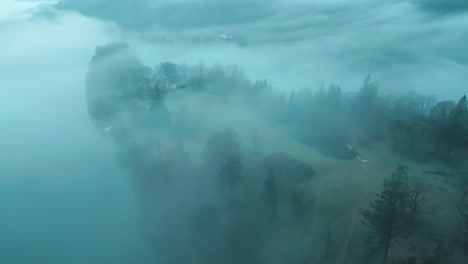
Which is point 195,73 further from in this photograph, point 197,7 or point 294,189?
point 197,7

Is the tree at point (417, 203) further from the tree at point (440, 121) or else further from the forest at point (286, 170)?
the tree at point (440, 121)

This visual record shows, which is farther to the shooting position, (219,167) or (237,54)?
(237,54)

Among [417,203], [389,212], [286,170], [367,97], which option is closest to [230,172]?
[286,170]

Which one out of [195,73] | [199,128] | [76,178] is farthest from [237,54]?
[76,178]

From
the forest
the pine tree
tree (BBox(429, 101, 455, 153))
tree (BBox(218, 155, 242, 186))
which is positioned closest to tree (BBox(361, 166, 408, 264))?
the forest

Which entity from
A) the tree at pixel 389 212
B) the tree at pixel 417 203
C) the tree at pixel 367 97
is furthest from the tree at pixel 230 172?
the tree at pixel 367 97

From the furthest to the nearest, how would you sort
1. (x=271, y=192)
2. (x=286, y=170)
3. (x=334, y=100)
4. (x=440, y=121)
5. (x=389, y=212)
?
(x=334, y=100)
(x=440, y=121)
(x=286, y=170)
(x=271, y=192)
(x=389, y=212)

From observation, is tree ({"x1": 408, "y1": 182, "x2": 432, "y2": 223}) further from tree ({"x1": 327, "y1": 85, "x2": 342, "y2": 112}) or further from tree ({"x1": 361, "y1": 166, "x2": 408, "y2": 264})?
tree ({"x1": 327, "y1": 85, "x2": 342, "y2": 112})

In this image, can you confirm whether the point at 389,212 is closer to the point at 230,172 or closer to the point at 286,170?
the point at 230,172
